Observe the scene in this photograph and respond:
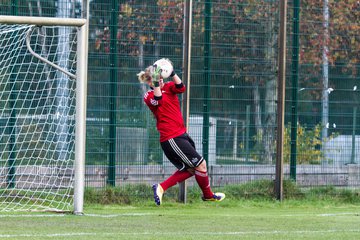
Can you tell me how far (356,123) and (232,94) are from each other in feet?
7.38

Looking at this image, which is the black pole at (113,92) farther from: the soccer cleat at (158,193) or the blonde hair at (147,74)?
the blonde hair at (147,74)

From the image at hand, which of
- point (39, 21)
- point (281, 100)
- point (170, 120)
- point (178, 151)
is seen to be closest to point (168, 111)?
point (170, 120)

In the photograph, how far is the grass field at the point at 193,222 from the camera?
8.80 m

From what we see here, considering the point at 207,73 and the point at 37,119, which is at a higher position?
the point at 207,73

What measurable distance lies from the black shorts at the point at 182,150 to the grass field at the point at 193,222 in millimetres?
725

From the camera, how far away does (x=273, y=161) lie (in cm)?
1398

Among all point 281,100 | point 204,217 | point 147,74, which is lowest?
point 204,217

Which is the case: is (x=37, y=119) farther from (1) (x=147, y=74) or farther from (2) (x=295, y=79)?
(2) (x=295, y=79)

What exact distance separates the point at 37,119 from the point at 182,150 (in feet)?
9.57

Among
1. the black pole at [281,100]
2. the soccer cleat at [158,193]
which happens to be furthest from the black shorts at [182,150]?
the black pole at [281,100]

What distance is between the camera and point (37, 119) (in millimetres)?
12516

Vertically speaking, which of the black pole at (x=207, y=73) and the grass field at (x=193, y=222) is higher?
the black pole at (x=207, y=73)

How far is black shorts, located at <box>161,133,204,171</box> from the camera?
10484 mm

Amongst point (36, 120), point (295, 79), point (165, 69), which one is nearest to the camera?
point (165, 69)
